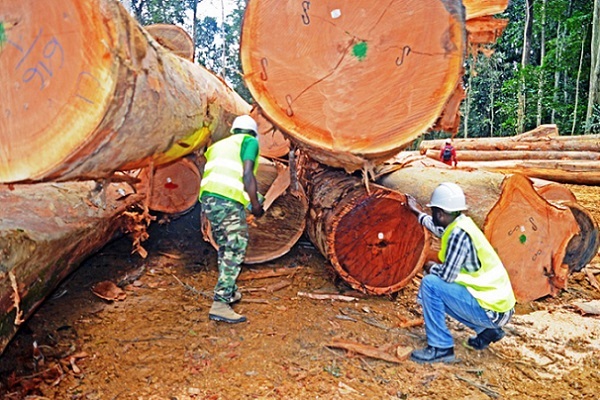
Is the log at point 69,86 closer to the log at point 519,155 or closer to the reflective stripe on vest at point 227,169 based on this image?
the reflective stripe on vest at point 227,169

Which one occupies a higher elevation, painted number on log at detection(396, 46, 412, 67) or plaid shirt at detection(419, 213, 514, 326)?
painted number on log at detection(396, 46, 412, 67)

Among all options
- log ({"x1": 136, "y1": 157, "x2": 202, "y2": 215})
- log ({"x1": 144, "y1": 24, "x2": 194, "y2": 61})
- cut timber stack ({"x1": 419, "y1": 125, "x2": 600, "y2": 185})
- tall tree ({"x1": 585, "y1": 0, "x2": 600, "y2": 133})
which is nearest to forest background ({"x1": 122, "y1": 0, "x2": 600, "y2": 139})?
tall tree ({"x1": 585, "y1": 0, "x2": 600, "y2": 133})

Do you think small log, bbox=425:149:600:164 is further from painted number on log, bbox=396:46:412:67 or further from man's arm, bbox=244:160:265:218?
painted number on log, bbox=396:46:412:67

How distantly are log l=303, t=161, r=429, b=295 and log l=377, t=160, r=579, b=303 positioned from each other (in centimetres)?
53

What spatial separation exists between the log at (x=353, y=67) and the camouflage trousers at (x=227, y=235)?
935mm

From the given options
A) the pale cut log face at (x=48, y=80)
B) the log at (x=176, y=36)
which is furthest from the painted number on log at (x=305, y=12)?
the log at (x=176, y=36)

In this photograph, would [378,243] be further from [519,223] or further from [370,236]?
[519,223]

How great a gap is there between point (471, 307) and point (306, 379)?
1.17 meters

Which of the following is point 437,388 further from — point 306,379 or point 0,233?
point 0,233

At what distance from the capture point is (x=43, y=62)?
5.74 ft

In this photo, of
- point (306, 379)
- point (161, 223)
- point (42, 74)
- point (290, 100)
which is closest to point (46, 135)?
Answer: point (42, 74)

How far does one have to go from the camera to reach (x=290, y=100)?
8.36 ft

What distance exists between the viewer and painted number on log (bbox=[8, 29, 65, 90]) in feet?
5.64

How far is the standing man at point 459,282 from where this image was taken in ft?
8.74
